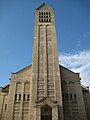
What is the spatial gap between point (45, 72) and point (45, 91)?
3730 mm

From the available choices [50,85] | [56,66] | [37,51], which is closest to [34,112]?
[50,85]

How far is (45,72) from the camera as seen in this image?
28438 mm

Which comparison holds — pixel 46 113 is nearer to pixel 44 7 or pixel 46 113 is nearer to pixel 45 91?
pixel 45 91

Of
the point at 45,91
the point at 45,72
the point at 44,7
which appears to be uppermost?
the point at 44,7

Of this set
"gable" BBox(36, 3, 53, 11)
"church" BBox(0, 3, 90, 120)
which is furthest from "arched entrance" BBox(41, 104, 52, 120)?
"gable" BBox(36, 3, 53, 11)

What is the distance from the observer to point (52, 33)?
110 ft

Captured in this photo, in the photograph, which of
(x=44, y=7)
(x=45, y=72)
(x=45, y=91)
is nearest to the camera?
(x=45, y=91)

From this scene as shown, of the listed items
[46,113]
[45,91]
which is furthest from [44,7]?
[46,113]

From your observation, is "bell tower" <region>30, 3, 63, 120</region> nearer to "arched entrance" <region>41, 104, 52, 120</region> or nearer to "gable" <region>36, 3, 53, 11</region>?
"arched entrance" <region>41, 104, 52, 120</region>

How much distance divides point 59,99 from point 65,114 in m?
3.49

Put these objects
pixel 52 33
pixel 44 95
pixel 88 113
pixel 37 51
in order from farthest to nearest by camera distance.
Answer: pixel 52 33 < pixel 37 51 < pixel 88 113 < pixel 44 95

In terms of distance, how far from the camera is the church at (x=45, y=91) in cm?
2499

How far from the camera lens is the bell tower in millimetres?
24422

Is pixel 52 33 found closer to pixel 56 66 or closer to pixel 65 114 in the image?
pixel 56 66
